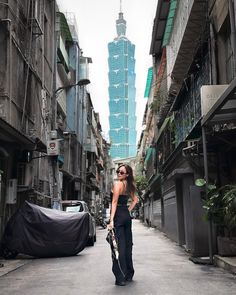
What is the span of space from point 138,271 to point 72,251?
440 cm

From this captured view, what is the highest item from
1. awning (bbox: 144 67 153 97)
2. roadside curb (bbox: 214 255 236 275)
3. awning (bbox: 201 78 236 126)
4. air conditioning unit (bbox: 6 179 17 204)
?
awning (bbox: 144 67 153 97)

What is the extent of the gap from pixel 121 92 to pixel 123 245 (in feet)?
452

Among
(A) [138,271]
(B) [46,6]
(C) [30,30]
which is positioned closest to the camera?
(A) [138,271]

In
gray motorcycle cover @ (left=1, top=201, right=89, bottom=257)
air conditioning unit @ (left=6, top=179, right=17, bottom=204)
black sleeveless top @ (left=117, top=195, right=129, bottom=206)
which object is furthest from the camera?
air conditioning unit @ (left=6, top=179, right=17, bottom=204)

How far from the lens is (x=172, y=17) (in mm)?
20625

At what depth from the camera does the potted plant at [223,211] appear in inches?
346

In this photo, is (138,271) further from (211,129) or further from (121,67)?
(121,67)

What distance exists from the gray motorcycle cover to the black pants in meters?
5.88

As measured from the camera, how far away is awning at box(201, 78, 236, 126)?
24.0 ft

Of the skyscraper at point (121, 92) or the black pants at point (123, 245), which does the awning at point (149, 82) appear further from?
the skyscraper at point (121, 92)

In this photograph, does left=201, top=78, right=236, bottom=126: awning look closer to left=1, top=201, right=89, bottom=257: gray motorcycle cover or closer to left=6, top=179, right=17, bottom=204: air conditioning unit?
left=1, top=201, right=89, bottom=257: gray motorcycle cover

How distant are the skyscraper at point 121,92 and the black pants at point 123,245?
131 metres

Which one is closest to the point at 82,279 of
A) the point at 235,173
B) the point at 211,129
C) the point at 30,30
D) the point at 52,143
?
the point at 211,129

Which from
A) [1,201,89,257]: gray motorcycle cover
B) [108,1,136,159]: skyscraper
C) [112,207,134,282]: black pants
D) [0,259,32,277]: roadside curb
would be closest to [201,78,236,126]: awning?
[112,207,134,282]: black pants
